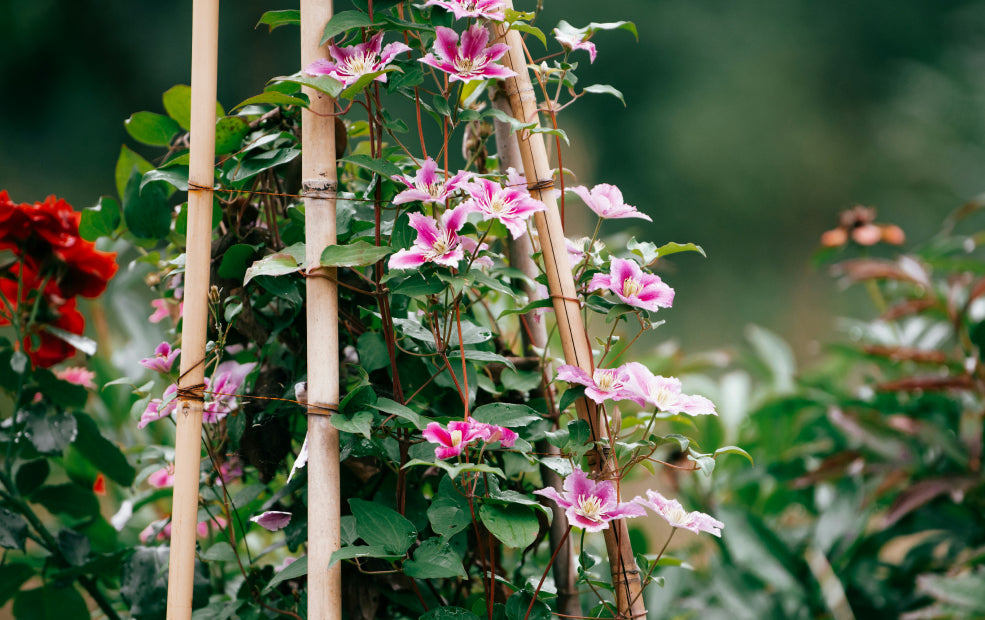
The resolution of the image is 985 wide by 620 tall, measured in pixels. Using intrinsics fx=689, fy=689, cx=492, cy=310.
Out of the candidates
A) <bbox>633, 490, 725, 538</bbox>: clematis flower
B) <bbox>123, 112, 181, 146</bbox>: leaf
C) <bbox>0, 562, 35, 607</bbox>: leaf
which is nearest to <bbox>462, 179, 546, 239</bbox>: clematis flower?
<bbox>633, 490, 725, 538</bbox>: clematis flower

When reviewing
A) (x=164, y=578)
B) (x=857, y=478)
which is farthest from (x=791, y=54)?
(x=164, y=578)

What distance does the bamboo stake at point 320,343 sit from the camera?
0.50 meters

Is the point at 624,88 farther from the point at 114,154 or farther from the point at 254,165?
the point at 254,165

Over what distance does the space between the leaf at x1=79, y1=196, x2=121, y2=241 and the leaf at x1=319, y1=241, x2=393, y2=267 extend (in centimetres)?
33

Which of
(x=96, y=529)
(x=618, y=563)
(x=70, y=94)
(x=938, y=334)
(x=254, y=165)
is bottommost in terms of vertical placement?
(x=618, y=563)

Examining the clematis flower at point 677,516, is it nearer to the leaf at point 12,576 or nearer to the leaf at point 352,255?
the leaf at point 352,255

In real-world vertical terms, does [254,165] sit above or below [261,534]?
above

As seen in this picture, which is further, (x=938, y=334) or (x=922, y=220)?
(x=922, y=220)

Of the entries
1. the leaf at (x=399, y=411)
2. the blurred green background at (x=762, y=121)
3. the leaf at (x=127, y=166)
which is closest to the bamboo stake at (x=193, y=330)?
the leaf at (x=399, y=411)

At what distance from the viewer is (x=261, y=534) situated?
1.01m

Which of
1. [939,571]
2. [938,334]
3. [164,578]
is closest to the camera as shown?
[164,578]

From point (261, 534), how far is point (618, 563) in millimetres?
651

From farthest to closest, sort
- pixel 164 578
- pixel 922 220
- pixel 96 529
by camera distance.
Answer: pixel 922 220 < pixel 96 529 < pixel 164 578

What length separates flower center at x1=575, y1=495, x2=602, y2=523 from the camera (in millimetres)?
487
